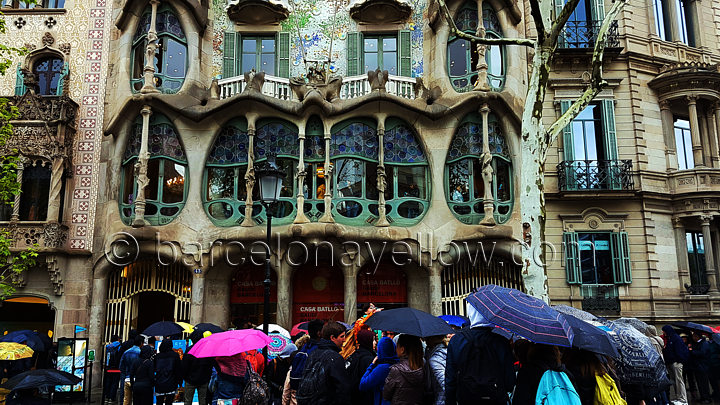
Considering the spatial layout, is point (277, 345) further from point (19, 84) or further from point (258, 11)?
point (19, 84)

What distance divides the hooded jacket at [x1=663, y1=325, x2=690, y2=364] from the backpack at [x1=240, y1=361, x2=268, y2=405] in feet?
32.3

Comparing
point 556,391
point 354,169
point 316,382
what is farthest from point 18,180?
point 556,391

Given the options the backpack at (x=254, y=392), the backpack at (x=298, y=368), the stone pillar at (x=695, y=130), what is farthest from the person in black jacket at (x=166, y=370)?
the stone pillar at (x=695, y=130)

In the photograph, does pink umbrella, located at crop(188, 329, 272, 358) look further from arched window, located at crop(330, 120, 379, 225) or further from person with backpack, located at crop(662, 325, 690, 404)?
arched window, located at crop(330, 120, 379, 225)

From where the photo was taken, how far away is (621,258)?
18734 millimetres

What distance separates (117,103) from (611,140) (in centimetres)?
1685

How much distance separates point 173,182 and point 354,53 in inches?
302

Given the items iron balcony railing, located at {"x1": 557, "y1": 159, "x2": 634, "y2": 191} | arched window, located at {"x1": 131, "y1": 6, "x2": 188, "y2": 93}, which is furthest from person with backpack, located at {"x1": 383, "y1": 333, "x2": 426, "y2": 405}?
arched window, located at {"x1": 131, "y1": 6, "x2": 188, "y2": 93}

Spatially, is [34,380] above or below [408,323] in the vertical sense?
below

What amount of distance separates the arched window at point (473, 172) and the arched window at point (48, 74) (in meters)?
13.9

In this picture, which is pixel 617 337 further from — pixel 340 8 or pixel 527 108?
pixel 340 8

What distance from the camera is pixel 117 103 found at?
61.3 ft

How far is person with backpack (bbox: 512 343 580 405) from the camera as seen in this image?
5.02 meters

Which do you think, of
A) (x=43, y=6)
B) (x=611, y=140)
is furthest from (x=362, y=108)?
(x=43, y=6)
